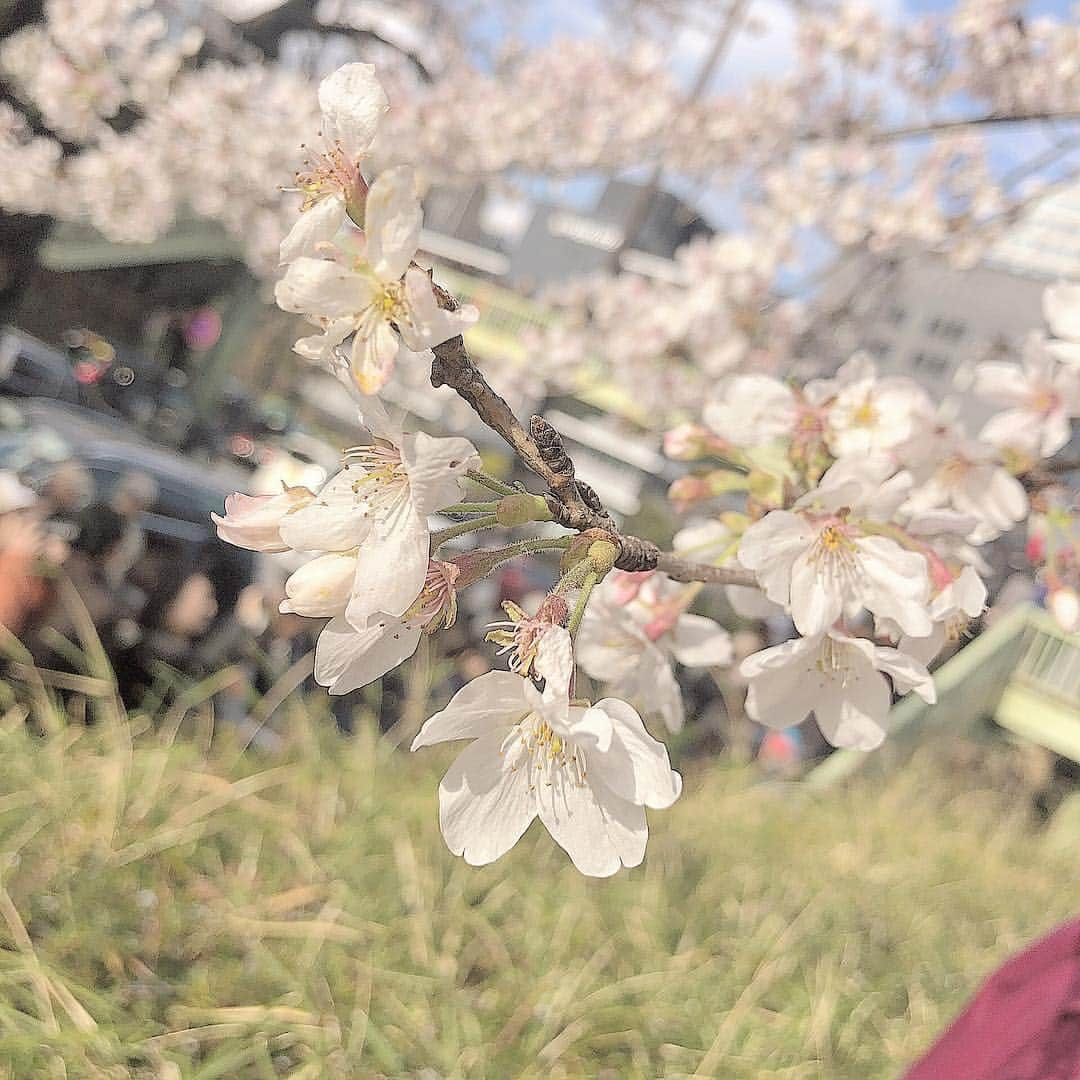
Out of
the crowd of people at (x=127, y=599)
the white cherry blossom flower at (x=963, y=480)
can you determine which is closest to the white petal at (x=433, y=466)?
the white cherry blossom flower at (x=963, y=480)

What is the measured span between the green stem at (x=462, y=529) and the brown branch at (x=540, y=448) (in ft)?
0.15

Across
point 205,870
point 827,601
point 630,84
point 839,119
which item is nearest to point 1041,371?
point 827,601

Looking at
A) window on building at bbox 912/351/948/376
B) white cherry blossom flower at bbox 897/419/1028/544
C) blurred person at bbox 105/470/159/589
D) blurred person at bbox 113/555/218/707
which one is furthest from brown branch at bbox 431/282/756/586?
window on building at bbox 912/351/948/376

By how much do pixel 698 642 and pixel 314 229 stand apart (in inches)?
27.5

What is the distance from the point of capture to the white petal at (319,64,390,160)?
0.66 m

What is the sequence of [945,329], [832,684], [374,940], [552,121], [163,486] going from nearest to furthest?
→ [832,684] → [374,940] → [163,486] → [552,121] → [945,329]

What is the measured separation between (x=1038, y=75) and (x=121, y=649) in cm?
543

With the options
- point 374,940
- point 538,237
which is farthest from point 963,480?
point 538,237

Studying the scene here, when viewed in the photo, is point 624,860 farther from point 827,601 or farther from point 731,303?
point 731,303

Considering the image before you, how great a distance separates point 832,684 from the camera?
0.92 m

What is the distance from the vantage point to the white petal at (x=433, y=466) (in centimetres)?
61

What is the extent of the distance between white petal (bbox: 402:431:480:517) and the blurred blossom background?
0.06m

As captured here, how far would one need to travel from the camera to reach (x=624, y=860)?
27.8 inches

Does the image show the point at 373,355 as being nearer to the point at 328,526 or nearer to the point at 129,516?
the point at 328,526
